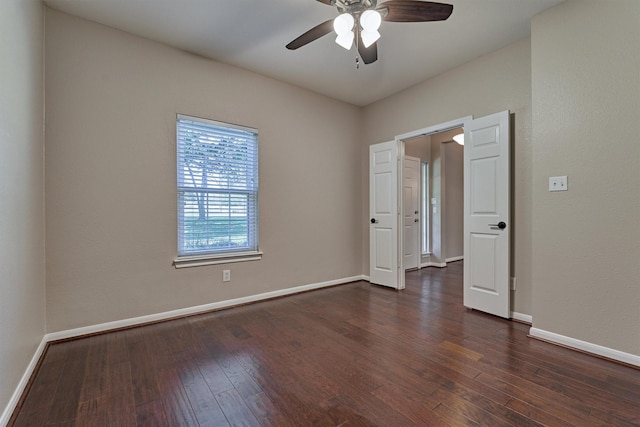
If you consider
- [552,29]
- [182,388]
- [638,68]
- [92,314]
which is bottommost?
[182,388]

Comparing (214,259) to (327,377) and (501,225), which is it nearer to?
(327,377)

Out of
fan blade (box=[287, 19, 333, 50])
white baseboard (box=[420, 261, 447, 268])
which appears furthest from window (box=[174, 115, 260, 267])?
white baseboard (box=[420, 261, 447, 268])

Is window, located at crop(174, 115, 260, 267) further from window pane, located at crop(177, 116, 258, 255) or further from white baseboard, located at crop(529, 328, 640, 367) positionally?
white baseboard, located at crop(529, 328, 640, 367)

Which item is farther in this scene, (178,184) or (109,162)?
(178,184)

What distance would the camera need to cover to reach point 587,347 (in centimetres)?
221

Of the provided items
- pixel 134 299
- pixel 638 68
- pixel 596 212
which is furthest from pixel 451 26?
pixel 134 299

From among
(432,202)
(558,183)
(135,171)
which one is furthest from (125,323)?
(432,202)

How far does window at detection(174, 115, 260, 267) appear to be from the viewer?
303 centimetres

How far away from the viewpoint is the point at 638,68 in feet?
6.57

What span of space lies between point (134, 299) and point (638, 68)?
4374 mm

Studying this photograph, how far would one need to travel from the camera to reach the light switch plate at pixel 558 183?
2.33 meters

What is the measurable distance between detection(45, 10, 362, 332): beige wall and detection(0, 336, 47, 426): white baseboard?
0.96 ft

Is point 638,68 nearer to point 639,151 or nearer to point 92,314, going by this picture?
point 639,151

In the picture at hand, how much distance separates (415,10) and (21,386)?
3287mm
